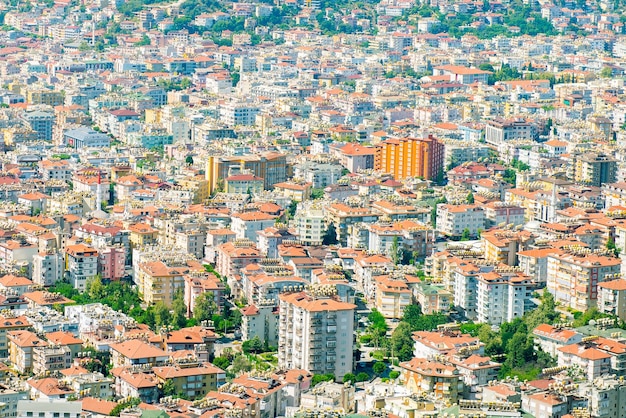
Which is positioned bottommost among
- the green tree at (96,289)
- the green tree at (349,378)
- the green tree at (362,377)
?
the green tree at (362,377)

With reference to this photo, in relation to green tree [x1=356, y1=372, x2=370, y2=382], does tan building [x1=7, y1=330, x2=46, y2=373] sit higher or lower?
higher

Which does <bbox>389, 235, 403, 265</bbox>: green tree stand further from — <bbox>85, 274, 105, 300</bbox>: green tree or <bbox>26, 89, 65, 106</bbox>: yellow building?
<bbox>26, 89, 65, 106</bbox>: yellow building

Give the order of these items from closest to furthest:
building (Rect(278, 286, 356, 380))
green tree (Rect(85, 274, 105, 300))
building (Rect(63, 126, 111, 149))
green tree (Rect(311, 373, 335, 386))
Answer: green tree (Rect(311, 373, 335, 386)), building (Rect(278, 286, 356, 380)), green tree (Rect(85, 274, 105, 300)), building (Rect(63, 126, 111, 149))

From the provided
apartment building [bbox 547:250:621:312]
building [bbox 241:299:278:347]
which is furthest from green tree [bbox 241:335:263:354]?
apartment building [bbox 547:250:621:312]

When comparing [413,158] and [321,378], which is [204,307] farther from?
[413,158]

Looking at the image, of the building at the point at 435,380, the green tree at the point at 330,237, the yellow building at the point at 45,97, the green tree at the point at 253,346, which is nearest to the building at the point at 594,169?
the green tree at the point at 330,237

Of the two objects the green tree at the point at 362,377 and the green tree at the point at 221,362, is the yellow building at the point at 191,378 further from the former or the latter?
the green tree at the point at 362,377
